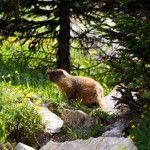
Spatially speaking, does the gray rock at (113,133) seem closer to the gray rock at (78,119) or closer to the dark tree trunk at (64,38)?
the gray rock at (78,119)

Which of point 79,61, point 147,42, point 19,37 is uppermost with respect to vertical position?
point 147,42

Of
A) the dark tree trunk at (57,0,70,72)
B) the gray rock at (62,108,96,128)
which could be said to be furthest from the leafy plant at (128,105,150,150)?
the dark tree trunk at (57,0,70,72)

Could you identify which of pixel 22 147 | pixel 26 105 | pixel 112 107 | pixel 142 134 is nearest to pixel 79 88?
pixel 112 107

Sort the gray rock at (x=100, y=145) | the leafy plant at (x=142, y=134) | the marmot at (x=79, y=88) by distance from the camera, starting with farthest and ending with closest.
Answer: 1. the marmot at (x=79, y=88)
2. the gray rock at (x=100, y=145)
3. the leafy plant at (x=142, y=134)

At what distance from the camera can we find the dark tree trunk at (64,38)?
11.8 m

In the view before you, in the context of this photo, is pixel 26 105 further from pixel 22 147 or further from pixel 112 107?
pixel 112 107

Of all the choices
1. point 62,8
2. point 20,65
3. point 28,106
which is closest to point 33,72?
point 20,65

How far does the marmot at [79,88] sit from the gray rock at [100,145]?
8.61 feet

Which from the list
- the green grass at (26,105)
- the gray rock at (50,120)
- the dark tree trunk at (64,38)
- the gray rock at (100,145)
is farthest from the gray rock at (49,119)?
the dark tree trunk at (64,38)

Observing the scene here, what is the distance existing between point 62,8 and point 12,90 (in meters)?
3.01

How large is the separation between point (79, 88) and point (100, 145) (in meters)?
3.30

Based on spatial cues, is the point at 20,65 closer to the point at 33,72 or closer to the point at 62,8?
the point at 33,72

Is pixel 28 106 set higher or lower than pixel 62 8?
lower

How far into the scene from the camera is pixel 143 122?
7145 millimetres
